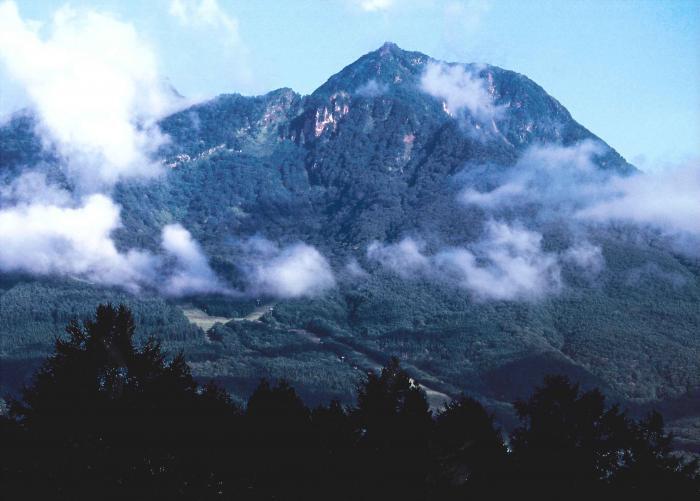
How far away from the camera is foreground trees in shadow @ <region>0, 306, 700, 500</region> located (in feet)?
109


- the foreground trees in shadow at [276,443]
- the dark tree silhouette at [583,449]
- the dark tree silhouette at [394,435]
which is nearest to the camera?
the foreground trees in shadow at [276,443]

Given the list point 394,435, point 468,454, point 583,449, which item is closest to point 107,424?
point 394,435

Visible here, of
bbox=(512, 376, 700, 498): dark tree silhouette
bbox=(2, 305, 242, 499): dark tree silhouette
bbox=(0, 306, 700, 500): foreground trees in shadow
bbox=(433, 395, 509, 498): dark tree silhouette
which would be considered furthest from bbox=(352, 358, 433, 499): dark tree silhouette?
bbox=(2, 305, 242, 499): dark tree silhouette

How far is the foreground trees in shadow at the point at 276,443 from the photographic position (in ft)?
109

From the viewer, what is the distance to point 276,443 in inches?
1612

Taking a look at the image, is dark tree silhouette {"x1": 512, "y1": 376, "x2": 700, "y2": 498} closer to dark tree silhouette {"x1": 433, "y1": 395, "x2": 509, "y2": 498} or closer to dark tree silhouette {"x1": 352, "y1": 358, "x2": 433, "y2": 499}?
dark tree silhouette {"x1": 433, "y1": 395, "x2": 509, "y2": 498}

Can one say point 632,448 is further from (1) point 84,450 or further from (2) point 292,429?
(1) point 84,450

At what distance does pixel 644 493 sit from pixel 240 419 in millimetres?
19906

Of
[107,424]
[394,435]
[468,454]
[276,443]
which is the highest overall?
[394,435]

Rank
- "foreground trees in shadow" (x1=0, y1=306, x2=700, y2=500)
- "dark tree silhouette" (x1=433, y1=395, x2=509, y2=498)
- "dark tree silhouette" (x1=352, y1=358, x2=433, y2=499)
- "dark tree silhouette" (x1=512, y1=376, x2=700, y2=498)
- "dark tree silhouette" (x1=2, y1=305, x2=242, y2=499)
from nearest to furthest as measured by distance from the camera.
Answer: "dark tree silhouette" (x1=2, y1=305, x2=242, y2=499) → "foreground trees in shadow" (x1=0, y1=306, x2=700, y2=500) → "dark tree silhouette" (x1=352, y1=358, x2=433, y2=499) → "dark tree silhouette" (x1=512, y1=376, x2=700, y2=498) → "dark tree silhouette" (x1=433, y1=395, x2=509, y2=498)

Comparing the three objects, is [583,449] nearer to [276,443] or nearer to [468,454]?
[468,454]

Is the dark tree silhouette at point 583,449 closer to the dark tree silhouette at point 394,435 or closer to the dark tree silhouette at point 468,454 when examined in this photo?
the dark tree silhouette at point 468,454

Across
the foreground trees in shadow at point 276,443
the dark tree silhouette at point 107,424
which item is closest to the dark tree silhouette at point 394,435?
the foreground trees in shadow at point 276,443

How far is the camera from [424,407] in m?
43.6
